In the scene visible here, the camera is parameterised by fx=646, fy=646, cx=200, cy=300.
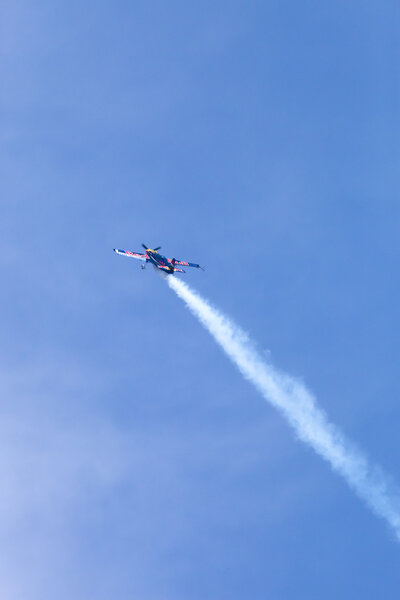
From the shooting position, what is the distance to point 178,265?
133625 millimetres

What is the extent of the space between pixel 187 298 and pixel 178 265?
12862 mm

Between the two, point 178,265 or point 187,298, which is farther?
point 178,265

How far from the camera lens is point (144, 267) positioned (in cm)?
12706

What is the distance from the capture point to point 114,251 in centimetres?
13200

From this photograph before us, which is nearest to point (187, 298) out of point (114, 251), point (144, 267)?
point (144, 267)

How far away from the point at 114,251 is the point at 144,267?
893cm

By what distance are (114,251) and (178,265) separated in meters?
13.4

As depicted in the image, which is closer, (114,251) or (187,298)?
(187,298)

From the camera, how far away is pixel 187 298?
123m

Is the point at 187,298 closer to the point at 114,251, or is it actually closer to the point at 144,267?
the point at 144,267

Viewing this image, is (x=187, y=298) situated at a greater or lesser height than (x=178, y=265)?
lesser

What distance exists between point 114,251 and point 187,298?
20064 mm
